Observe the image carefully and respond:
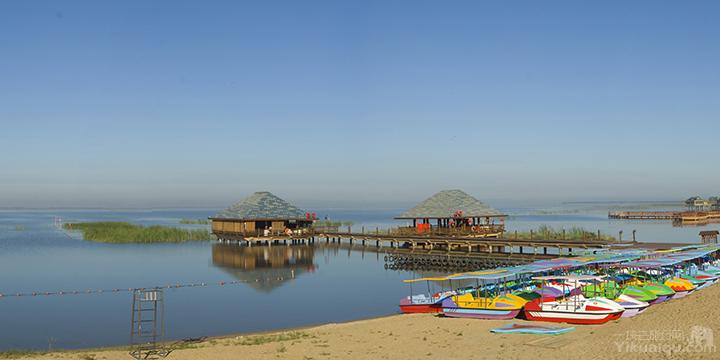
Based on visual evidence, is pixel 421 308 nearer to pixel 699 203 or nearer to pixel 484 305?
pixel 484 305

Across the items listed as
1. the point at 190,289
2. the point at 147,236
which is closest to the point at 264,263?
the point at 190,289

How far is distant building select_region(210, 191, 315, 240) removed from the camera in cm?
5947

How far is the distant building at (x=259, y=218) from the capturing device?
2341 inches

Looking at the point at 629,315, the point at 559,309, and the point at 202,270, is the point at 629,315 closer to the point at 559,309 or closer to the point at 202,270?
the point at 559,309

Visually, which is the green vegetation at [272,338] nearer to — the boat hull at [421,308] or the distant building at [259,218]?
the boat hull at [421,308]

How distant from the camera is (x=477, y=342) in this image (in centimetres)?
1889

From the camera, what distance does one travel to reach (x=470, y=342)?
62.2ft

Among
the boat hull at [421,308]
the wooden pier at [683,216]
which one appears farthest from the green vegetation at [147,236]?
the wooden pier at [683,216]

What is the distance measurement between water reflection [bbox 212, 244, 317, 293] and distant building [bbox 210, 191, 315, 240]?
1720 mm

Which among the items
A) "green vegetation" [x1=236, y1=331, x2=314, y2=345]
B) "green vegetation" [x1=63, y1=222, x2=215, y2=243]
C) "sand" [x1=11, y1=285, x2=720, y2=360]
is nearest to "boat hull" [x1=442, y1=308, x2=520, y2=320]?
"sand" [x1=11, y1=285, x2=720, y2=360]

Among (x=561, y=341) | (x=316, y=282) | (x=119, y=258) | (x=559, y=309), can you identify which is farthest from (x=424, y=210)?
(x=561, y=341)

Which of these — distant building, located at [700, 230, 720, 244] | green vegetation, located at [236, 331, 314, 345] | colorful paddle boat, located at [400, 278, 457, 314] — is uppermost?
distant building, located at [700, 230, 720, 244]

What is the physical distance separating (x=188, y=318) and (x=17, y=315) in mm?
7484

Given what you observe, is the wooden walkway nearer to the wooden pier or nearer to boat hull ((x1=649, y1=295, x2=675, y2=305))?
boat hull ((x1=649, y1=295, x2=675, y2=305))
